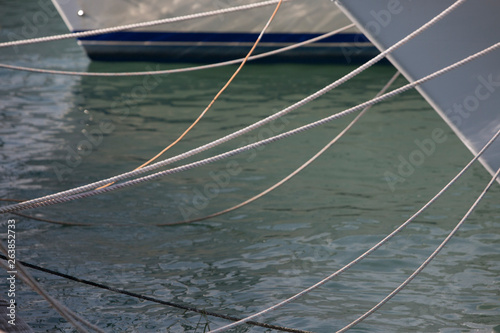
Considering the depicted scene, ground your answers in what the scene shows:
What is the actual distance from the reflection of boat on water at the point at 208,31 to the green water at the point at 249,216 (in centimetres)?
196

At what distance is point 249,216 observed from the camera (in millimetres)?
5391

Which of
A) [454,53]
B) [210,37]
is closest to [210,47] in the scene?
[210,37]

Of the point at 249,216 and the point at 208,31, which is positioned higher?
the point at 208,31

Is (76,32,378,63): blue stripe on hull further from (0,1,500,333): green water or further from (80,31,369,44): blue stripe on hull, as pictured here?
(0,1,500,333): green water

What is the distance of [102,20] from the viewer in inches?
437

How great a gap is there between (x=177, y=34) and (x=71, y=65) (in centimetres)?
164

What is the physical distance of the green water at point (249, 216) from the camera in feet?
13.1

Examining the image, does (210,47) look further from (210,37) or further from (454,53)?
(454,53)

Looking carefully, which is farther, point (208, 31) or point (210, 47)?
point (210, 47)

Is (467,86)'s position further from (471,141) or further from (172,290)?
(172,290)

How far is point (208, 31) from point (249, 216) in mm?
6342

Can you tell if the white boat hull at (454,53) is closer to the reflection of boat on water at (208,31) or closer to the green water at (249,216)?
the green water at (249,216)

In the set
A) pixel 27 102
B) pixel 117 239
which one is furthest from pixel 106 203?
pixel 27 102

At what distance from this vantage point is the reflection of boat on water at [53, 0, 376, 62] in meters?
10.9
